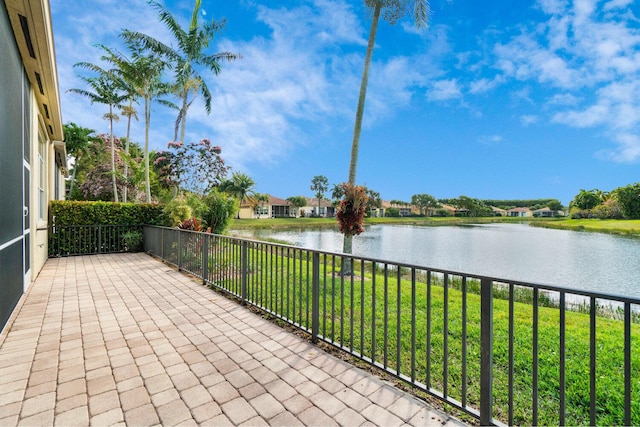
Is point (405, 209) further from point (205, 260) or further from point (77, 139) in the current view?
point (205, 260)

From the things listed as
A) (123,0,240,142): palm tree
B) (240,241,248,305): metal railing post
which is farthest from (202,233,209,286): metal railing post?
(123,0,240,142): palm tree

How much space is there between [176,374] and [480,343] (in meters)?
2.19

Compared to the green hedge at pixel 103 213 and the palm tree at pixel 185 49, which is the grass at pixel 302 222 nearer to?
the palm tree at pixel 185 49

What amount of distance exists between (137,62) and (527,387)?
1621 cm

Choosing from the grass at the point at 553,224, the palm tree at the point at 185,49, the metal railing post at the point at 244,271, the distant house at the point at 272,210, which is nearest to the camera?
the metal railing post at the point at 244,271

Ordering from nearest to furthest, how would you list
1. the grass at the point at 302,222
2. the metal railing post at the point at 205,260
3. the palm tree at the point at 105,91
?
the metal railing post at the point at 205,260 → the palm tree at the point at 105,91 → the grass at the point at 302,222

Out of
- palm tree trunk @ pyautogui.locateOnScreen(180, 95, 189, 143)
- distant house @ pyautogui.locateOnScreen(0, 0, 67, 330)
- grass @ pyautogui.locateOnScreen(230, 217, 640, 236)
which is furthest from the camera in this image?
grass @ pyautogui.locateOnScreen(230, 217, 640, 236)

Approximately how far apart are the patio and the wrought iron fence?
0.29 m

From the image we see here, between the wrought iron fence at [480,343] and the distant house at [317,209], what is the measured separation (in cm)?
5432

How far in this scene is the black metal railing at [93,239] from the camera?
777 centimetres

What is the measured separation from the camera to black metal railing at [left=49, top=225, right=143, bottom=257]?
777cm

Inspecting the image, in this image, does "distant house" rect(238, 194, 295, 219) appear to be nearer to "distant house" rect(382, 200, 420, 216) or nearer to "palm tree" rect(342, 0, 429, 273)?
"distant house" rect(382, 200, 420, 216)

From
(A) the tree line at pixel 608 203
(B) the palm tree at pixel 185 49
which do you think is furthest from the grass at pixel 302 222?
(A) the tree line at pixel 608 203

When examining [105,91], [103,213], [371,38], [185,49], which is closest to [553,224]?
[371,38]
